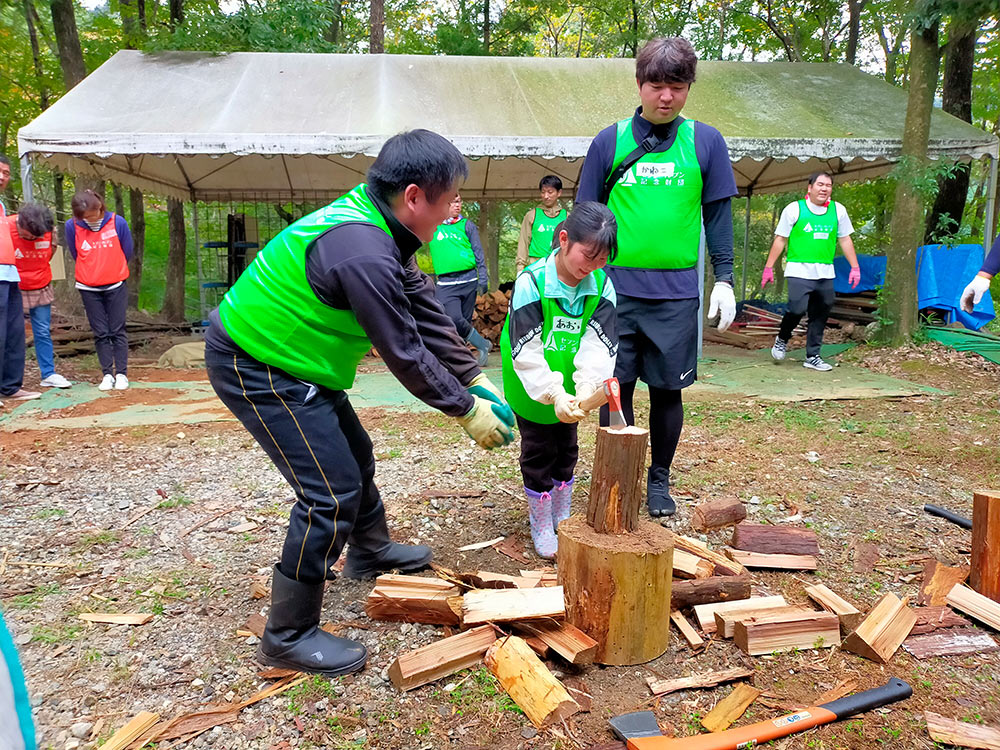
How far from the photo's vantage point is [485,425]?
2180mm

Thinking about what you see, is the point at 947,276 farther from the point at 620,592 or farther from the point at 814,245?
the point at 620,592

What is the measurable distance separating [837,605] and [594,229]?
1.66 metres

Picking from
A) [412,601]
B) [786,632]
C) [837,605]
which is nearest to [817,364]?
[837,605]

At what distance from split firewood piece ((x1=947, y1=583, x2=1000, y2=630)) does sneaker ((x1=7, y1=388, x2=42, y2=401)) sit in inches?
277

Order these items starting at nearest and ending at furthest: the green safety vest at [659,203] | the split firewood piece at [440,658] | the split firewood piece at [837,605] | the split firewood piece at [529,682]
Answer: the split firewood piece at [529,682], the split firewood piece at [440,658], the split firewood piece at [837,605], the green safety vest at [659,203]

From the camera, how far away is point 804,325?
11234 mm

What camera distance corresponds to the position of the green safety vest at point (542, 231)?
303 inches

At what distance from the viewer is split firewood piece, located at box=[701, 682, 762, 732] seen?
6.56 ft

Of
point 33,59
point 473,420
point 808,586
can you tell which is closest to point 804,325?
point 808,586

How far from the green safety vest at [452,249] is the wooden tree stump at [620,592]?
4962 mm

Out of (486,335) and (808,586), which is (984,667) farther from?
(486,335)

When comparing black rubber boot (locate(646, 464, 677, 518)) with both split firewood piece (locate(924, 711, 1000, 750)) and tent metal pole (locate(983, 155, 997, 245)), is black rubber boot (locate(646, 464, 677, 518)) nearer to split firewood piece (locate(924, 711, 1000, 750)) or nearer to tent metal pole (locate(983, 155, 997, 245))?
split firewood piece (locate(924, 711, 1000, 750))

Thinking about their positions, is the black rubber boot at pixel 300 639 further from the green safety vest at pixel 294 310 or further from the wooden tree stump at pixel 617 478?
the wooden tree stump at pixel 617 478

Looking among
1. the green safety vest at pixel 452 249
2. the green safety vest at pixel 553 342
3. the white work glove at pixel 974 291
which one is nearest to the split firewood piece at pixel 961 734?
the green safety vest at pixel 553 342
